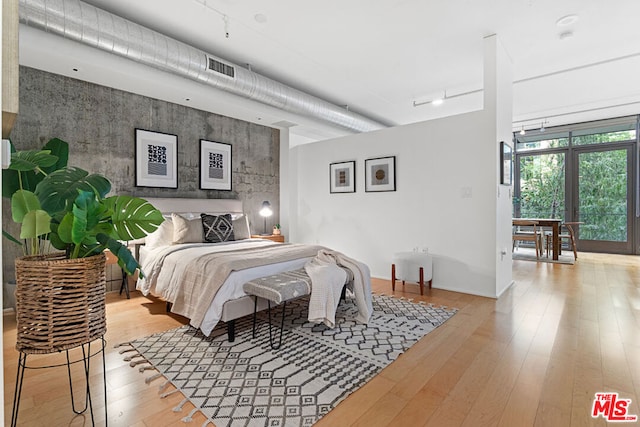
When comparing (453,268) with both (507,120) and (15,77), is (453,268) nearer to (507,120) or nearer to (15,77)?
(507,120)

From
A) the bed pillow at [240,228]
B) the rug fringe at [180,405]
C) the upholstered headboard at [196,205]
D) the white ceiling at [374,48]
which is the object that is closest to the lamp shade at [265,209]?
the upholstered headboard at [196,205]

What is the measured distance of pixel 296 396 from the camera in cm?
200

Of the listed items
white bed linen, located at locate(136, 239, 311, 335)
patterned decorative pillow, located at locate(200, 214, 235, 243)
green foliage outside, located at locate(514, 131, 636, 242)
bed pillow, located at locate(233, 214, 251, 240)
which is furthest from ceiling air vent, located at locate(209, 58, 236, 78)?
green foliage outside, located at locate(514, 131, 636, 242)

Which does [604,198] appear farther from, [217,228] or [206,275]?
[206,275]

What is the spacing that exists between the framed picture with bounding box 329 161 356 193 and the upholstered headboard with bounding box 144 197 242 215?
1.62 meters

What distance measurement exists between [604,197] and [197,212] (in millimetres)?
8450

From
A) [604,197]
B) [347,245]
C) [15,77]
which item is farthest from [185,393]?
[604,197]

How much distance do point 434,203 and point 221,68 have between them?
10.7 ft

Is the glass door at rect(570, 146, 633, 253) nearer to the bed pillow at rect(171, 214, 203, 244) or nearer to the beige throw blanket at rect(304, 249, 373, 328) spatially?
the beige throw blanket at rect(304, 249, 373, 328)

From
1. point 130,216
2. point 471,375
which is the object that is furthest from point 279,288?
point 471,375

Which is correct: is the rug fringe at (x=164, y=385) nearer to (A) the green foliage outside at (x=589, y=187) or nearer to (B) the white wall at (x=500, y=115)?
→ (B) the white wall at (x=500, y=115)

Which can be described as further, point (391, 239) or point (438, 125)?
point (391, 239)

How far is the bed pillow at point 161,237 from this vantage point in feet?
13.2

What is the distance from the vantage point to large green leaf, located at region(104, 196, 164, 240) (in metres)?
1.60
